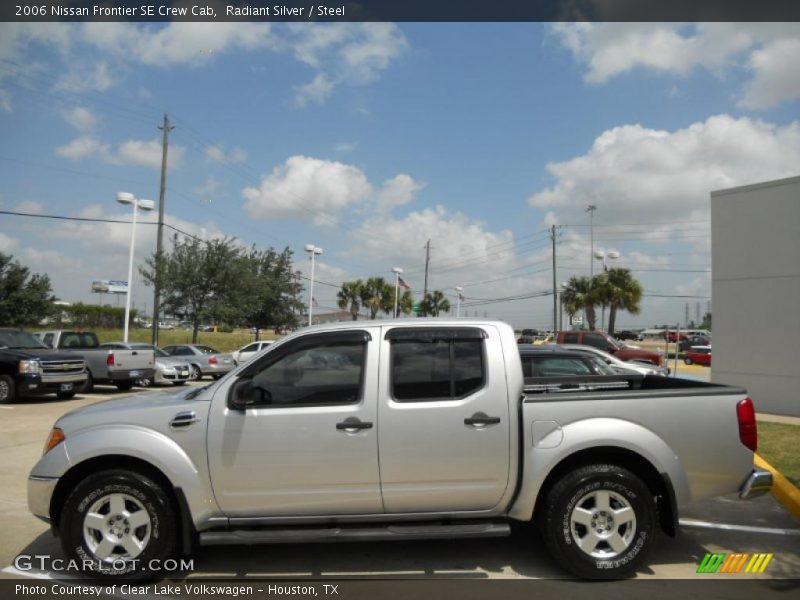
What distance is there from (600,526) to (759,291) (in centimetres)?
1078

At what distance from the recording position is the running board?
174 inches

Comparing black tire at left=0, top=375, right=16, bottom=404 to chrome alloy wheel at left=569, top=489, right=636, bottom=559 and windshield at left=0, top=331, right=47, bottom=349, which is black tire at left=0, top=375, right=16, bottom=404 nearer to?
windshield at left=0, top=331, right=47, bottom=349

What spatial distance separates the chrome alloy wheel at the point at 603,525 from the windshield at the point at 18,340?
1600cm

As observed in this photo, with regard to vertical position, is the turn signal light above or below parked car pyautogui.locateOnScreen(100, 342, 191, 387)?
above

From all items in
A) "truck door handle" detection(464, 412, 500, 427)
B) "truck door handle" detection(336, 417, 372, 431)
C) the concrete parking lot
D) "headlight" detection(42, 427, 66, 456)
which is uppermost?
"truck door handle" detection(464, 412, 500, 427)

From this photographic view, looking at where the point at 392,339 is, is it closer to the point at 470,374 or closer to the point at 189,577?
the point at 470,374

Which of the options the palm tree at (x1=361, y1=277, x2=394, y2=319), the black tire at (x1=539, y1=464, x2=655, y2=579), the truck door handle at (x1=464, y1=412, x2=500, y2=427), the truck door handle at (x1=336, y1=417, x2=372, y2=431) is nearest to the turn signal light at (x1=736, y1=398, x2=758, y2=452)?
the black tire at (x1=539, y1=464, x2=655, y2=579)

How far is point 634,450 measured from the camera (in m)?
4.57

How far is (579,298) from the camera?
50062 mm

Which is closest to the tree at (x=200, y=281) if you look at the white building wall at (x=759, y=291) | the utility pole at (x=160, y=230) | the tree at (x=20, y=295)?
the utility pole at (x=160, y=230)

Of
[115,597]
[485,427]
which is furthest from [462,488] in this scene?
[115,597]

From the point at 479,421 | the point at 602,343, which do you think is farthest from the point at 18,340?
the point at 602,343

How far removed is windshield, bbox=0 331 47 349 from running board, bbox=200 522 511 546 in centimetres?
1446

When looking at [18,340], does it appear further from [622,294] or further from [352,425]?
[622,294]
